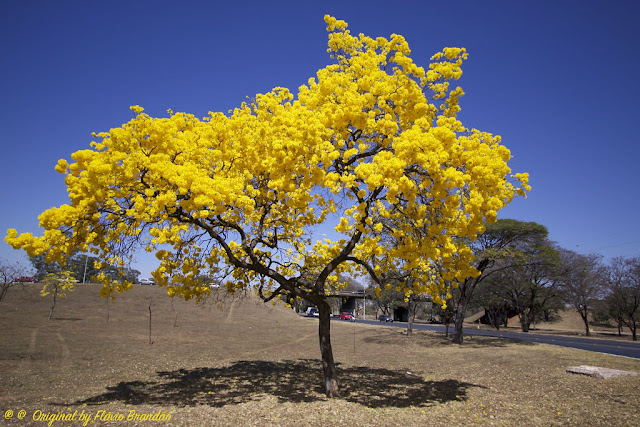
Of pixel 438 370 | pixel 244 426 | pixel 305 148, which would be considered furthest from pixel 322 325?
pixel 438 370

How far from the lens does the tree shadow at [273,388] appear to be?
7535 millimetres

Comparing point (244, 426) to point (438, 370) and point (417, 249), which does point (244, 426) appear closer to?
point (417, 249)

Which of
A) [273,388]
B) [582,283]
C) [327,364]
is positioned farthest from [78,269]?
[582,283]

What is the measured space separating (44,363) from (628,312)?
4252cm

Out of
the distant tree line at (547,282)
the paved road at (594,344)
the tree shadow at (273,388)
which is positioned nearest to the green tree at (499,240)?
the distant tree line at (547,282)

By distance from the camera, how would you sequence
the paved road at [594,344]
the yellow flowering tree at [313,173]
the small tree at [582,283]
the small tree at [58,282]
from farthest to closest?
1. the small tree at [582,283]
2. the small tree at [58,282]
3. the paved road at [594,344]
4. the yellow flowering tree at [313,173]

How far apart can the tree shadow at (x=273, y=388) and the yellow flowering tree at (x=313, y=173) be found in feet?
3.77

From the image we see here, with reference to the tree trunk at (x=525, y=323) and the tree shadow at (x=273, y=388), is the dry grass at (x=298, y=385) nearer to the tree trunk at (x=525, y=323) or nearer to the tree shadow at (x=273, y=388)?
the tree shadow at (x=273, y=388)

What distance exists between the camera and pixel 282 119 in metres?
6.88

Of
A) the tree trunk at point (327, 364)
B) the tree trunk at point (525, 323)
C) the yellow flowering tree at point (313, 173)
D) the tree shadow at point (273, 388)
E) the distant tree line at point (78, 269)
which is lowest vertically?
the tree trunk at point (525, 323)

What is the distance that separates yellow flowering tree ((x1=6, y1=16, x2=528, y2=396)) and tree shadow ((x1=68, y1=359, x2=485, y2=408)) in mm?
1150

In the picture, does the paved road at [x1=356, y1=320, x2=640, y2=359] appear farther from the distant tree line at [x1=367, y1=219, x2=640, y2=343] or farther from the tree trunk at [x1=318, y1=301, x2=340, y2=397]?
the tree trunk at [x1=318, y1=301, x2=340, y2=397]

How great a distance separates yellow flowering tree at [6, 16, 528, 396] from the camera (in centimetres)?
604

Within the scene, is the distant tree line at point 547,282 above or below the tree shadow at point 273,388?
above
